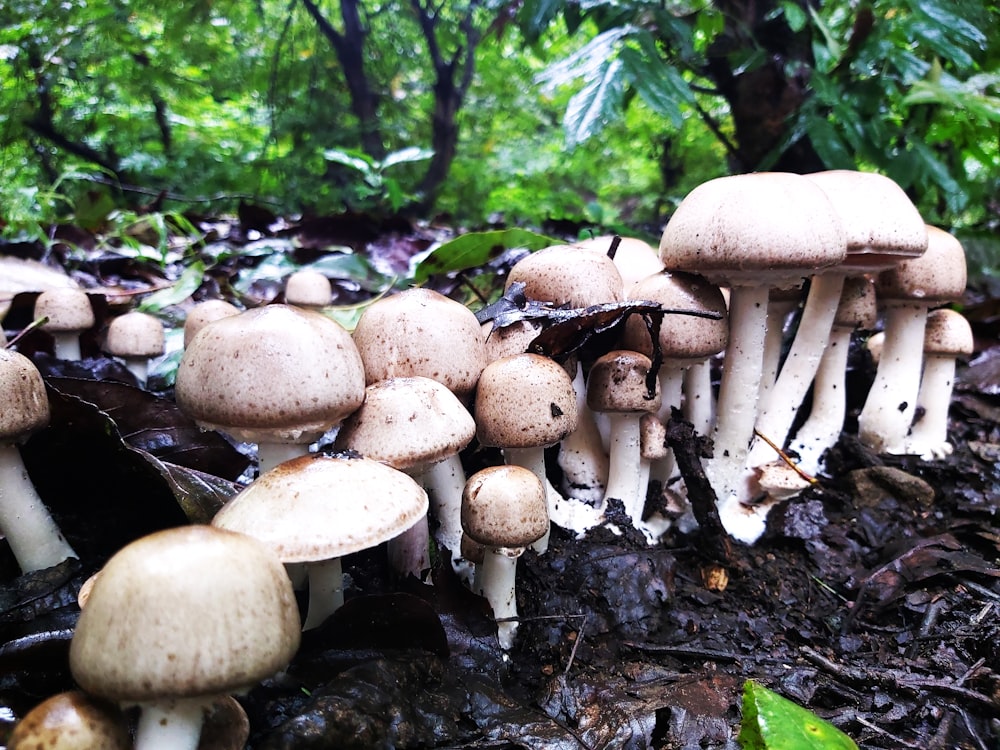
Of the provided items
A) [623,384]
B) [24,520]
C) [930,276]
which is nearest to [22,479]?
[24,520]

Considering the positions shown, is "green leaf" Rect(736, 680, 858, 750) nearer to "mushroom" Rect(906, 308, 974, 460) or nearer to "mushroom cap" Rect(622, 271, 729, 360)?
"mushroom cap" Rect(622, 271, 729, 360)

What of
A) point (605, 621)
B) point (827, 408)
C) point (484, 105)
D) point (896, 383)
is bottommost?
point (605, 621)

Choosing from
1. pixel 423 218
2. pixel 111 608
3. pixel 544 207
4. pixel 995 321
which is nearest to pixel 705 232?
pixel 111 608

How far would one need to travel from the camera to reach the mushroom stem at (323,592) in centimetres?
186

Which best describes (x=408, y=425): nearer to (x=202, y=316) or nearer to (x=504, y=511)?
(x=504, y=511)

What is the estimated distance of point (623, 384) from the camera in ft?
7.84

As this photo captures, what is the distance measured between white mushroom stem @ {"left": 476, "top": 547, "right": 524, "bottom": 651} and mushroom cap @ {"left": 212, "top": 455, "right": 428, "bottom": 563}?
25.1 inches

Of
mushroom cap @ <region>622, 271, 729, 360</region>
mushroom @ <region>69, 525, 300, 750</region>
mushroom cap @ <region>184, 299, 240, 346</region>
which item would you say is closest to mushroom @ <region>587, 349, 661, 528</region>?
mushroom cap @ <region>622, 271, 729, 360</region>

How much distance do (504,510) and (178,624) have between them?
100cm

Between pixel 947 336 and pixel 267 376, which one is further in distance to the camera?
pixel 947 336

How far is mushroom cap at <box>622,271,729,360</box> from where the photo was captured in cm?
240

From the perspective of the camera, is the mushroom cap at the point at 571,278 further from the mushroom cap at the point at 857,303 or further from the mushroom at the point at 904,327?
the mushroom at the point at 904,327

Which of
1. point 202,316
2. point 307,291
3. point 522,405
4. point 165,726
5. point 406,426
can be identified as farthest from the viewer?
point 307,291

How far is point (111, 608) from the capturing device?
1144 mm
